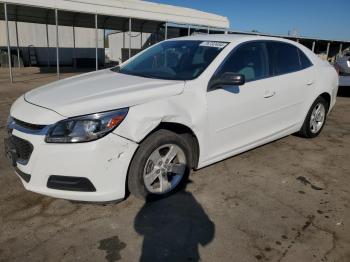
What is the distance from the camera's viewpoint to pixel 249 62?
397 centimetres

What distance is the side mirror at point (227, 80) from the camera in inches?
132

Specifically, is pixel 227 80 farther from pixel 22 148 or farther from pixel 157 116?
pixel 22 148

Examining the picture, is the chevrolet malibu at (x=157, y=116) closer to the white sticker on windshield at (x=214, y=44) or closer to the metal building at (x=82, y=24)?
the white sticker on windshield at (x=214, y=44)

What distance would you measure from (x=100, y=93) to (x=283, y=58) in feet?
8.64

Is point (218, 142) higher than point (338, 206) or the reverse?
higher

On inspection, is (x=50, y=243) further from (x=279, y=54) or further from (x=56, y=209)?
(x=279, y=54)

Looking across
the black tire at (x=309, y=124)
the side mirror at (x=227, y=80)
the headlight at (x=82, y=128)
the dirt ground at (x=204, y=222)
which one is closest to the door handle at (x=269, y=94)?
the side mirror at (x=227, y=80)

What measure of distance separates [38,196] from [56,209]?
0.36 m

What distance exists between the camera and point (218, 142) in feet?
11.9

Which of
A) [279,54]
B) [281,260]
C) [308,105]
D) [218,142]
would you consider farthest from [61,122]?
[308,105]

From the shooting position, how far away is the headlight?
2686 millimetres

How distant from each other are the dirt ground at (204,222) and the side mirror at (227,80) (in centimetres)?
109

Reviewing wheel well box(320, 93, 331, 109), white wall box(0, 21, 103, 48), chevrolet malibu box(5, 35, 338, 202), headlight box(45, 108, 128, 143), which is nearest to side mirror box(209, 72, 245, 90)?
chevrolet malibu box(5, 35, 338, 202)

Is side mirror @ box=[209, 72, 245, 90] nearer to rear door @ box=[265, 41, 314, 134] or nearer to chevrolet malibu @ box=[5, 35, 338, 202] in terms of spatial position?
chevrolet malibu @ box=[5, 35, 338, 202]
